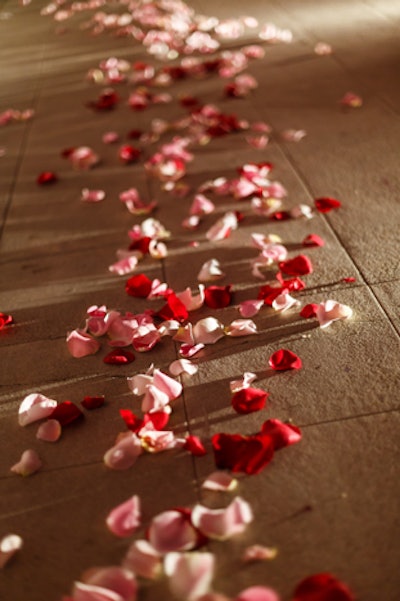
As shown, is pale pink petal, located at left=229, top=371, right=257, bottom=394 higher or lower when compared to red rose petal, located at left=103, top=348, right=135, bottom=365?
lower

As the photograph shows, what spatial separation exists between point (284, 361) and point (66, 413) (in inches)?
22.3

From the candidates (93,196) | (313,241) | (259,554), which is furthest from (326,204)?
(259,554)

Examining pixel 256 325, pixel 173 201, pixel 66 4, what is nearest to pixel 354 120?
pixel 173 201

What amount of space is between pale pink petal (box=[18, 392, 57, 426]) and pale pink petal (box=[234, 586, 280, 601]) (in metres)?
0.68

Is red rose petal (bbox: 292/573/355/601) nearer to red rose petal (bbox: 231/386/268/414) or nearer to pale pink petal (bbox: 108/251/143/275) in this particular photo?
red rose petal (bbox: 231/386/268/414)

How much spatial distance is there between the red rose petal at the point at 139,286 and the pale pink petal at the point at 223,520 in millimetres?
823

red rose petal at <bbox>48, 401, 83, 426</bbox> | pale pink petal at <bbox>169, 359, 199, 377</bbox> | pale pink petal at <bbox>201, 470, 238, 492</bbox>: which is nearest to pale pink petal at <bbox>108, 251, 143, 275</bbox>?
pale pink petal at <bbox>169, 359, 199, 377</bbox>

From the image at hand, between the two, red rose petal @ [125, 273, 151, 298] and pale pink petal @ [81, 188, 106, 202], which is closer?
red rose petal @ [125, 273, 151, 298]

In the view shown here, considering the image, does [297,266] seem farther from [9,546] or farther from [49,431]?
[9,546]

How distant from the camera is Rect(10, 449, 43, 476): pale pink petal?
1.37 m

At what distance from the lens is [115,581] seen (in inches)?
44.4

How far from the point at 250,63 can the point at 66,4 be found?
11.7 feet

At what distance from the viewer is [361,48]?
3.88 m

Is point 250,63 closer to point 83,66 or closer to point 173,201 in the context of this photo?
point 83,66
